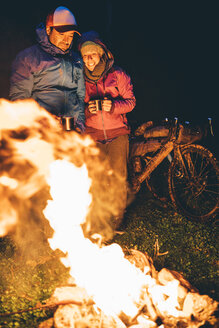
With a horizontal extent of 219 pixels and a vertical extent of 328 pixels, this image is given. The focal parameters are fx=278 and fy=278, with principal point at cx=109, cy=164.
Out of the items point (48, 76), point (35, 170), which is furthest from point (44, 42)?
point (35, 170)

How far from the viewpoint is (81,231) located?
13.1 feet

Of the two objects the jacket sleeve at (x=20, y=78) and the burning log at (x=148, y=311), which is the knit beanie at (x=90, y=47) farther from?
the burning log at (x=148, y=311)

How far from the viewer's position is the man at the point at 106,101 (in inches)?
183

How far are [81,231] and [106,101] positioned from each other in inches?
84.8

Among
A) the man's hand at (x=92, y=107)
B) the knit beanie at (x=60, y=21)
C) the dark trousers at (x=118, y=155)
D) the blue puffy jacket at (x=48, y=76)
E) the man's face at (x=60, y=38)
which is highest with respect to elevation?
the knit beanie at (x=60, y=21)

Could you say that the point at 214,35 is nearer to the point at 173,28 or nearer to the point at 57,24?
the point at 173,28

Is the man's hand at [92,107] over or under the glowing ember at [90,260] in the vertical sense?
over

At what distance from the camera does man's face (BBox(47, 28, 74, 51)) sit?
402 cm

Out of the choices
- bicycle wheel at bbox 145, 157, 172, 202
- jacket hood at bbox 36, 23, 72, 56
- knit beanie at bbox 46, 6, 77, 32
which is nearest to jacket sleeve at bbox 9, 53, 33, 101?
jacket hood at bbox 36, 23, 72, 56

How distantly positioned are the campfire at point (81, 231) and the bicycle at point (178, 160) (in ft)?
3.23

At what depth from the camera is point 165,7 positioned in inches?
350

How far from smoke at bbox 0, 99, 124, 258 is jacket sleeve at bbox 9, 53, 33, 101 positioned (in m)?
0.13

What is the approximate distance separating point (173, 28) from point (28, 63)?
6709 millimetres

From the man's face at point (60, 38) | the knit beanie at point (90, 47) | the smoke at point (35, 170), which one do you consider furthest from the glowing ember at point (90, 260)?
the knit beanie at point (90, 47)
